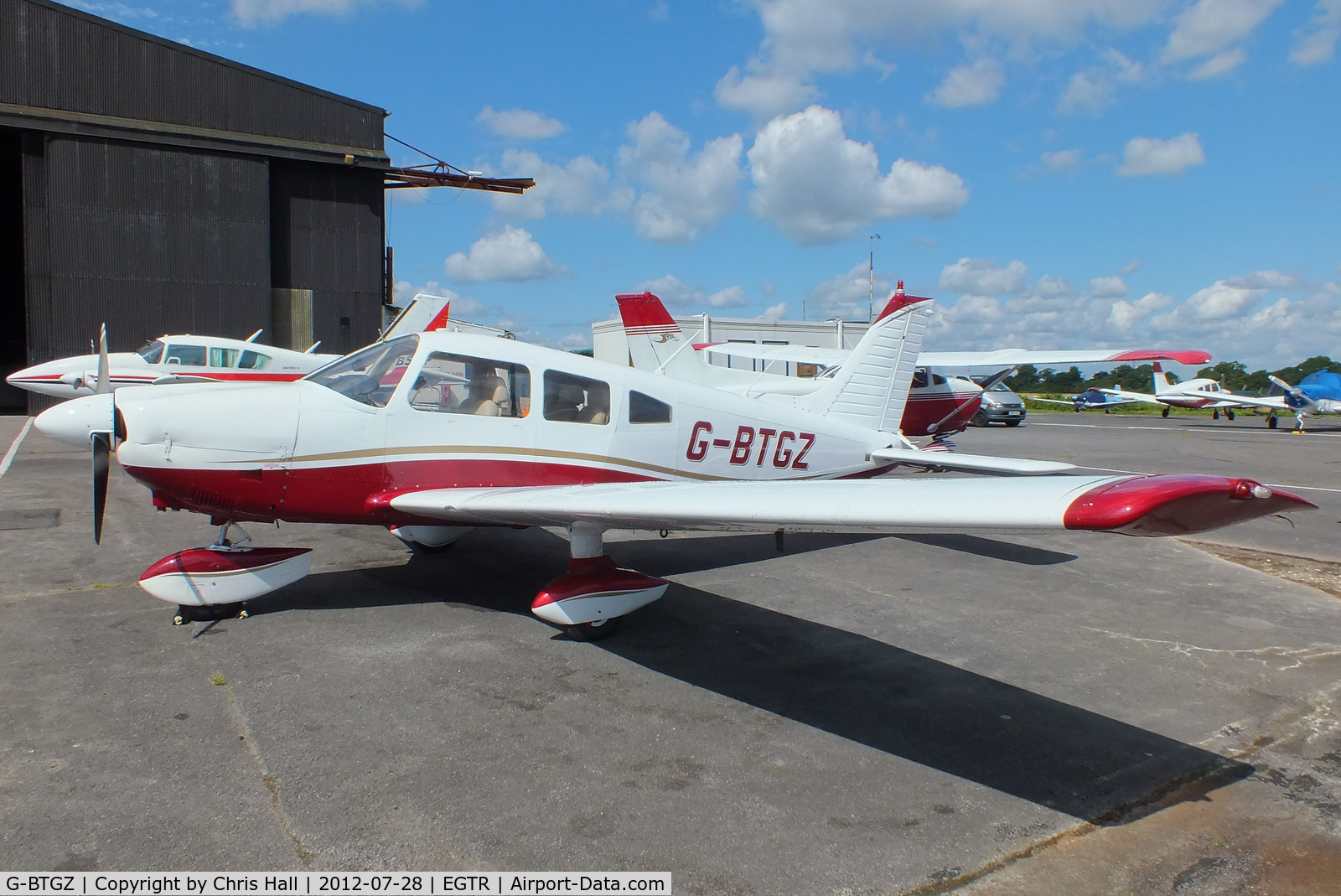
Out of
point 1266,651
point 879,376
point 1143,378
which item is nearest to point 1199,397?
point 879,376

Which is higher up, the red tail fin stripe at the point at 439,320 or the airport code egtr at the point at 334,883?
the red tail fin stripe at the point at 439,320

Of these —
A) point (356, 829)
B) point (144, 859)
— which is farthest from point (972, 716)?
point (144, 859)

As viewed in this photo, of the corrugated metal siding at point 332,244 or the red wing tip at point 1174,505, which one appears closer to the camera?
the red wing tip at point 1174,505

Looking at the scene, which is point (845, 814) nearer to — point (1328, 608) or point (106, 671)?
point (106, 671)

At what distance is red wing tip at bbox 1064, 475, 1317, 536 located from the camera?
2371mm

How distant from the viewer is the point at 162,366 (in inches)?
582

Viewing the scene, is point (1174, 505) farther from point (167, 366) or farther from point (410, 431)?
point (167, 366)

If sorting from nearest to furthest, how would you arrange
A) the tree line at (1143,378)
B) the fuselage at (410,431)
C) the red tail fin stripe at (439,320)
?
the fuselage at (410,431) < the red tail fin stripe at (439,320) < the tree line at (1143,378)

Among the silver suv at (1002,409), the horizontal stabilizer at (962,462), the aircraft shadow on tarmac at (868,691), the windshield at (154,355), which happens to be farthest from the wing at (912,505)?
the silver suv at (1002,409)

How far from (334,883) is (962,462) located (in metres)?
6.11

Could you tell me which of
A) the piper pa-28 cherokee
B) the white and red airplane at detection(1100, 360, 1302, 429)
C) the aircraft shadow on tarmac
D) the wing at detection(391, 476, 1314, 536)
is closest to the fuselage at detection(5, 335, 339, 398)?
the aircraft shadow on tarmac

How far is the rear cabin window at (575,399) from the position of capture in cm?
572

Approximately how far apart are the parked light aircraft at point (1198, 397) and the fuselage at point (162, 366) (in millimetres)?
35317

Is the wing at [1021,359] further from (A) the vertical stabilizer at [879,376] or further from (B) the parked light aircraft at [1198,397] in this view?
(B) the parked light aircraft at [1198,397]
